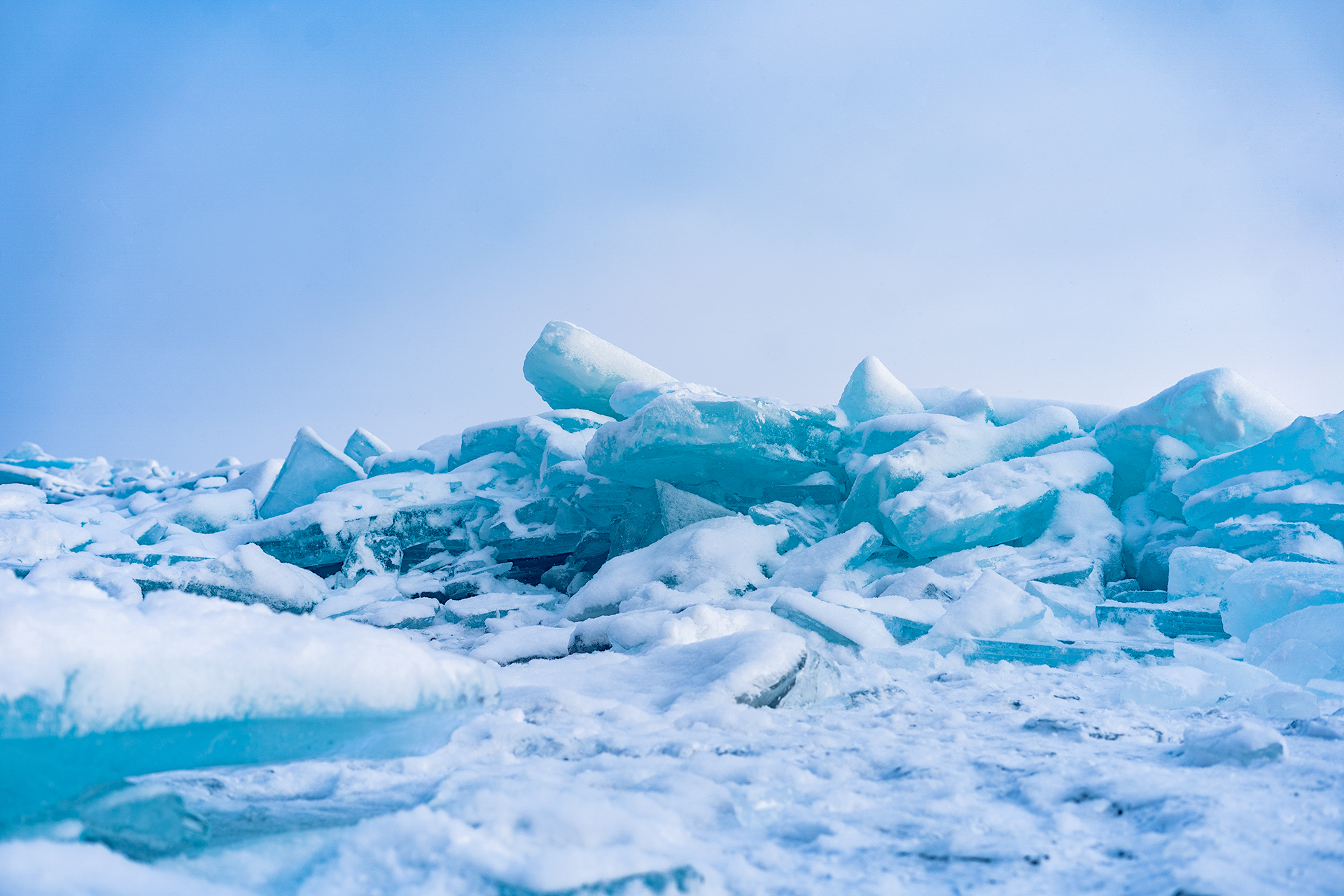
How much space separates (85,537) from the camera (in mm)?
6641

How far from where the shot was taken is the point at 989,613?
325cm

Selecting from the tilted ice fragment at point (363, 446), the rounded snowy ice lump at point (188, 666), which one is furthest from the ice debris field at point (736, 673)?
the tilted ice fragment at point (363, 446)

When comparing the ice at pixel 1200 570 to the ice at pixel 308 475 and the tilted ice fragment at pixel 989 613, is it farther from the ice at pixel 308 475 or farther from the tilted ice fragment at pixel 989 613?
the ice at pixel 308 475

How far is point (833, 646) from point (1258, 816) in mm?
1909

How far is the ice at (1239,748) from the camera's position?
57.3 inches

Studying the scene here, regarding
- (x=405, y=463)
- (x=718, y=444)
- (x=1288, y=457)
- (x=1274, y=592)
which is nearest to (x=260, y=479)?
(x=405, y=463)

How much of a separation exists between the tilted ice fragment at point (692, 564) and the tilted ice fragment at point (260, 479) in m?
4.95

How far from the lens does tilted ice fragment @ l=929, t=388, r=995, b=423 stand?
6.22 m

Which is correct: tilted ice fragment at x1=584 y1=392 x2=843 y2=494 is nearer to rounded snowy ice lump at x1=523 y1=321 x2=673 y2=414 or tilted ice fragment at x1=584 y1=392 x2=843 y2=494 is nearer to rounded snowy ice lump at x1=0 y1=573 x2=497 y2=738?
rounded snowy ice lump at x1=523 y1=321 x2=673 y2=414

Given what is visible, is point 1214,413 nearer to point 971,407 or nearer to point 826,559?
point 971,407

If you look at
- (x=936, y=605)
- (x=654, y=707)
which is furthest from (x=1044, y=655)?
(x=654, y=707)

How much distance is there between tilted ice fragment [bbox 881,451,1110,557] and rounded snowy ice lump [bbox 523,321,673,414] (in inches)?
141

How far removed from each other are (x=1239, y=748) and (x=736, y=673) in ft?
3.81

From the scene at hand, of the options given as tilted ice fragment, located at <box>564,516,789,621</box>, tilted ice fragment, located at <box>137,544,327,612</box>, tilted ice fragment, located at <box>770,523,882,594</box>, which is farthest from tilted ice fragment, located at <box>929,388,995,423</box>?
tilted ice fragment, located at <box>137,544,327,612</box>
